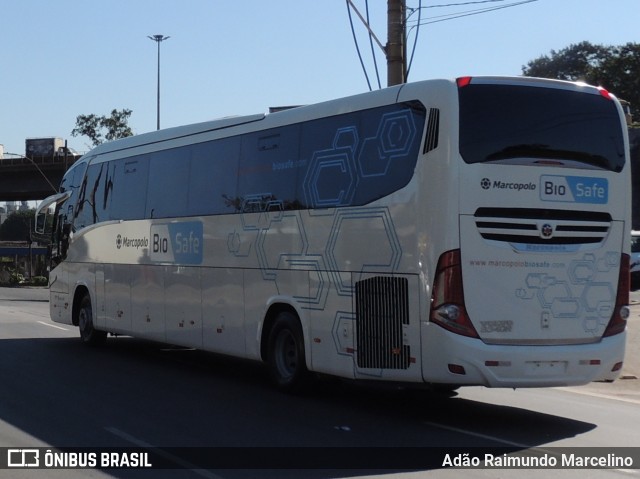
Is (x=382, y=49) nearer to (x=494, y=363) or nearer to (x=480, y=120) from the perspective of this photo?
(x=480, y=120)

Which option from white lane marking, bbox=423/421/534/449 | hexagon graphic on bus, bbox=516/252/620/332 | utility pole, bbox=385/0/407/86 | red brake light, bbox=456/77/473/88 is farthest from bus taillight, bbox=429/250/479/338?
utility pole, bbox=385/0/407/86

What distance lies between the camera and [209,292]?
13.8 metres

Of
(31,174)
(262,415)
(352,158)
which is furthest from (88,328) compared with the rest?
(31,174)

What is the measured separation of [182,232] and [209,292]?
1218 mm

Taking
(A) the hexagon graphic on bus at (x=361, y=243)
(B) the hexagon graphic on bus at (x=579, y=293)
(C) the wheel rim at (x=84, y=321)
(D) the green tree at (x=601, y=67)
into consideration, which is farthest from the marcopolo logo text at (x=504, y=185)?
(D) the green tree at (x=601, y=67)

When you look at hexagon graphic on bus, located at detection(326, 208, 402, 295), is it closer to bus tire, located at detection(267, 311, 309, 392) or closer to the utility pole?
bus tire, located at detection(267, 311, 309, 392)

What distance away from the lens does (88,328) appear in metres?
18.0

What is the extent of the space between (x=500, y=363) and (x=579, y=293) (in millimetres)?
1318

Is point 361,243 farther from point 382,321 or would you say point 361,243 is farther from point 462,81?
point 462,81

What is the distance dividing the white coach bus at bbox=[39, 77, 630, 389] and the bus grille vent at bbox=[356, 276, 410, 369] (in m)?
0.02

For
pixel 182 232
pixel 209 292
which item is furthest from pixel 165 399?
pixel 182 232

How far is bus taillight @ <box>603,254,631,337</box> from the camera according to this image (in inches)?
400

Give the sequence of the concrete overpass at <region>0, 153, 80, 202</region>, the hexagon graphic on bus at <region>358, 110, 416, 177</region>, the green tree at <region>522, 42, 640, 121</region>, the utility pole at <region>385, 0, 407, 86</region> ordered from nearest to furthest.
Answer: the hexagon graphic on bus at <region>358, 110, 416, 177</region> → the utility pole at <region>385, 0, 407, 86</region> → the concrete overpass at <region>0, 153, 80, 202</region> → the green tree at <region>522, 42, 640, 121</region>

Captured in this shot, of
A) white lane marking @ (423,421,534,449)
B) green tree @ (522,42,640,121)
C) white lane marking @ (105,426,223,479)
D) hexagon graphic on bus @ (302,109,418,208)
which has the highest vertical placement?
→ green tree @ (522,42,640,121)
